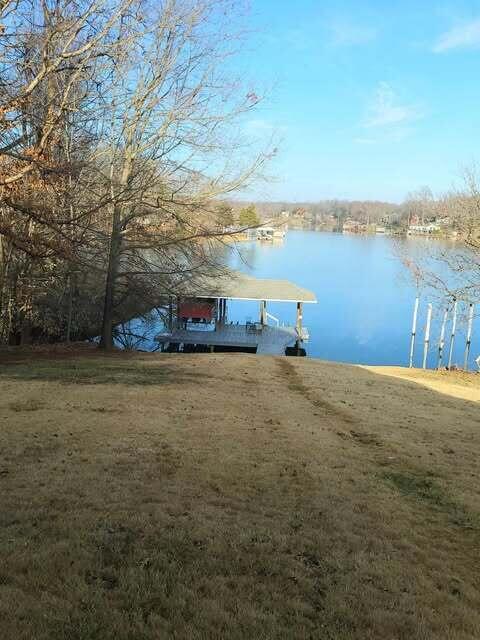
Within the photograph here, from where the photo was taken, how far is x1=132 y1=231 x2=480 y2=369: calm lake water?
35.9 meters

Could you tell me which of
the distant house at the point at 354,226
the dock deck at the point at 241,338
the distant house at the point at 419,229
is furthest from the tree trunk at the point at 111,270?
the distant house at the point at 354,226

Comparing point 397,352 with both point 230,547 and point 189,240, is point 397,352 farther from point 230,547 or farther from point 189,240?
point 230,547

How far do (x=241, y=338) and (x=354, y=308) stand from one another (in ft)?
63.6

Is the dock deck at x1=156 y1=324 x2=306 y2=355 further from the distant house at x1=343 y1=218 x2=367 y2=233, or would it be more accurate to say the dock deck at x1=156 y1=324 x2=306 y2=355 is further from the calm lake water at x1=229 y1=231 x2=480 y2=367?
the distant house at x1=343 y1=218 x2=367 y2=233

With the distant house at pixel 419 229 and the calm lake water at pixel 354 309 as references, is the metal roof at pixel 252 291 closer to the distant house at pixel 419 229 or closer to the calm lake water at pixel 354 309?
the calm lake water at pixel 354 309

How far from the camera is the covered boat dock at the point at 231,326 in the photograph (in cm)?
3281

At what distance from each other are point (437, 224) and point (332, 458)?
23.6 m

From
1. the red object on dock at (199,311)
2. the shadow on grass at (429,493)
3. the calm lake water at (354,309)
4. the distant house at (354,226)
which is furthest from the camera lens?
the distant house at (354,226)

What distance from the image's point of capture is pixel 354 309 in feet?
163

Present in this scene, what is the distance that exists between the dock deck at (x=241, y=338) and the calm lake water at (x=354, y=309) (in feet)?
7.57

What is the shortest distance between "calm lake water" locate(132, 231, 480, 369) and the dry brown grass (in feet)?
38.1

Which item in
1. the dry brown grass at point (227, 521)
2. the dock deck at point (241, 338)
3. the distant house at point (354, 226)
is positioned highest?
the distant house at point (354, 226)

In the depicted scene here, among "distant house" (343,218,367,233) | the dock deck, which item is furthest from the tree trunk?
"distant house" (343,218,367,233)

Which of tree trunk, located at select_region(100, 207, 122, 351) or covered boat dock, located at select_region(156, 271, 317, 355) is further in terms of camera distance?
covered boat dock, located at select_region(156, 271, 317, 355)
